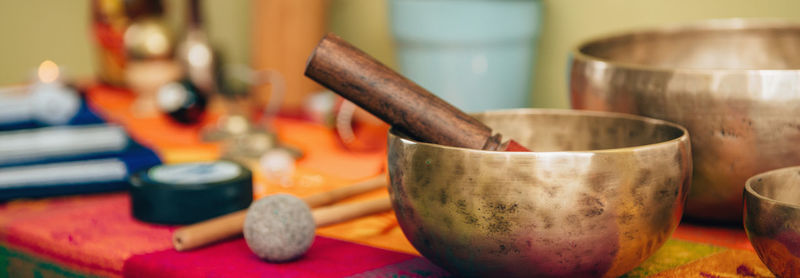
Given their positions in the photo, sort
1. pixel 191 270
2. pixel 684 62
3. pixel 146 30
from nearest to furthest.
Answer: pixel 191 270
pixel 684 62
pixel 146 30

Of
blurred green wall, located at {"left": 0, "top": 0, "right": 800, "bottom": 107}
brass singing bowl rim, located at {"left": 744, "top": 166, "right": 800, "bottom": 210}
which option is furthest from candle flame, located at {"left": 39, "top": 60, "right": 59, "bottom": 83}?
brass singing bowl rim, located at {"left": 744, "top": 166, "right": 800, "bottom": 210}

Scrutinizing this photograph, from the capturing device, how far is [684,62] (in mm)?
770

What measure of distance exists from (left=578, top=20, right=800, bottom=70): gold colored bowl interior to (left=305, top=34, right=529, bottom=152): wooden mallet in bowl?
280 mm

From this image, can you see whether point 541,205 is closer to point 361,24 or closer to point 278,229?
point 278,229

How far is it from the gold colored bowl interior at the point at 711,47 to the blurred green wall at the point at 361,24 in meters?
0.13

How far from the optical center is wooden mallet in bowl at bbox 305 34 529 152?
0.50 meters

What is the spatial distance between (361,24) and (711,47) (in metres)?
0.78

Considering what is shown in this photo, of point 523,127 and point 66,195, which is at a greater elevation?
point 523,127

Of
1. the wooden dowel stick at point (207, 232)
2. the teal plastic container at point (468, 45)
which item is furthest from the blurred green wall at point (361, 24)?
the wooden dowel stick at point (207, 232)

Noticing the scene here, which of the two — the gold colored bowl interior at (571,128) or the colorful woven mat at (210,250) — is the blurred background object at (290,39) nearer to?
the colorful woven mat at (210,250)

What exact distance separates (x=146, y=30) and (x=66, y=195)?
0.76 meters

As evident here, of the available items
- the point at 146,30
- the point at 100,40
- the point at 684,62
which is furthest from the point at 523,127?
the point at 100,40

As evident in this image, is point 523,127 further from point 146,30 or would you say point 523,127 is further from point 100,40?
point 100,40

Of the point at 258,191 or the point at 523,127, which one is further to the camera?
the point at 258,191
